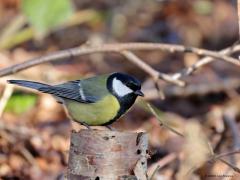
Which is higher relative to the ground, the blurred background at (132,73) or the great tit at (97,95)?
the blurred background at (132,73)

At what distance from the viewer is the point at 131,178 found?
2.60 metres

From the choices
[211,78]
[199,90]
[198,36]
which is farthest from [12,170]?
[198,36]

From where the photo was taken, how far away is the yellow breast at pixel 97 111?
3230mm

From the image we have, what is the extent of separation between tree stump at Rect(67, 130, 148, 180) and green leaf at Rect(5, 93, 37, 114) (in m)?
2.14

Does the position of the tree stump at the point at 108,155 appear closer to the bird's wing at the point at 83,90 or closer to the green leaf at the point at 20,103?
the bird's wing at the point at 83,90

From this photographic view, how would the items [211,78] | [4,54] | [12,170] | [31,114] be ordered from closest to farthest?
[12,170] < [31,114] < [4,54] < [211,78]

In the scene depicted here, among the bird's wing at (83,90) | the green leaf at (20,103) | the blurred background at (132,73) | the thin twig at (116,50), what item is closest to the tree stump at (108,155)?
Answer: the blurred background at (132,73)

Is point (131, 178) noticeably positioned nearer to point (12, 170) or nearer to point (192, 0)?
point (12, 170)

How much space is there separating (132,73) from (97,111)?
275 cm

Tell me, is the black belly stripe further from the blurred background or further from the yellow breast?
the blurred background

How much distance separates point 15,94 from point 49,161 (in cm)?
71

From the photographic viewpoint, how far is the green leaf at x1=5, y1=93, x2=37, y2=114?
4.69 meters

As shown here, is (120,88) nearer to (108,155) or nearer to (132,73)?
(108,155)

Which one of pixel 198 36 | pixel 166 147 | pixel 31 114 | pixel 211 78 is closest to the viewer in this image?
pixel 166 147
